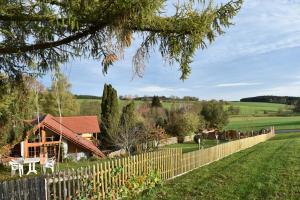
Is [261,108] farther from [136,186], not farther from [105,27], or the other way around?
[105,27]

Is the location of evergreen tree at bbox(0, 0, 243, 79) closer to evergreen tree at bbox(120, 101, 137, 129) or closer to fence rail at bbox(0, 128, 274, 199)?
fence rail at bbox(0, 128, 274, 199)

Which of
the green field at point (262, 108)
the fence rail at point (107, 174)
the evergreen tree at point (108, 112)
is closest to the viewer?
the fence rail at point (107, 174)

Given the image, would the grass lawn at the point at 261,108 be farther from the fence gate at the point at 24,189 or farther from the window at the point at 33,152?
the fence gate at the point at 24,189

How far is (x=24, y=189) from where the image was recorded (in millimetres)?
9805

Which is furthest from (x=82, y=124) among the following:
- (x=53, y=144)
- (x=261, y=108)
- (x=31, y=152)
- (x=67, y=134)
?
(x=261, y=108)

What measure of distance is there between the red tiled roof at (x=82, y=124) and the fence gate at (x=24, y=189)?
133ft

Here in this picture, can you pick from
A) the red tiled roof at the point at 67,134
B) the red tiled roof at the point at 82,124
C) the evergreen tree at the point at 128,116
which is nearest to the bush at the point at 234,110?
the evergreen tree at the point at 128,116

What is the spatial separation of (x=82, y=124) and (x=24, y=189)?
42.8 meters

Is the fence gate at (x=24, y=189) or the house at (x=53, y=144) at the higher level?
the fence gate at (x=24, y=189)

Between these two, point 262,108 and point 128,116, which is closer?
point 128,116

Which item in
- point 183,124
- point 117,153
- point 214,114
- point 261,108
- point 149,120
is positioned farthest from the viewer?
point 261,108

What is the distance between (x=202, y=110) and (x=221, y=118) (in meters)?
3.44

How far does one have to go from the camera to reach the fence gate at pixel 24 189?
9727mm

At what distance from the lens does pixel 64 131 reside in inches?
1588
